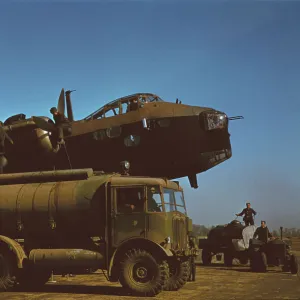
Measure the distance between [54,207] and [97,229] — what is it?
5.53ft

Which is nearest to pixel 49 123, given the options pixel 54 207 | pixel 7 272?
pixel 54 207

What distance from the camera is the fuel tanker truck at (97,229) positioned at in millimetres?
13359

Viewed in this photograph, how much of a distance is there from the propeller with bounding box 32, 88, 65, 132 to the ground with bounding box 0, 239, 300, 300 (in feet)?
21.1

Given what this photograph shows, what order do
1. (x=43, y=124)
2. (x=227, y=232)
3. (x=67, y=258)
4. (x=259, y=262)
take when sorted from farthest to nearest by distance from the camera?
(x=227, y=232) < (x=259, y=262) < (x=43, y=124) < (x=67, y=258)

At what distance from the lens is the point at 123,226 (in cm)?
1379

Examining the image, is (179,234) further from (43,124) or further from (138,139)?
(43,124)

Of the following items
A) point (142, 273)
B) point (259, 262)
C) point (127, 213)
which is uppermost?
point (127, 213)

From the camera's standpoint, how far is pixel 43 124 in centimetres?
1911

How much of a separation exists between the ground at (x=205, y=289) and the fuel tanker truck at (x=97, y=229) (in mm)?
613

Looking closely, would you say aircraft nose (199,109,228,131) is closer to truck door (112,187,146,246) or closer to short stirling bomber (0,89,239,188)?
short stirling bomber (0,89,239,188)

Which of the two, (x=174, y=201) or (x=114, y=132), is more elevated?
(x=114, y=132)

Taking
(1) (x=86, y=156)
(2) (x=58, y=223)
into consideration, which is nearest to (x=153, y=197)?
(2) (x=58, y=223)

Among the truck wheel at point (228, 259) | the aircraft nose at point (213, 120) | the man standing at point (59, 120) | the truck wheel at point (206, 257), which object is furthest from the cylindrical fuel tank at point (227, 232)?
the man standing at point (59, 120)

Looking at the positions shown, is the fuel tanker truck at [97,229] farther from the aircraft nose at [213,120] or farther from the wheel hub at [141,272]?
the aircraft nose at [213,120]
